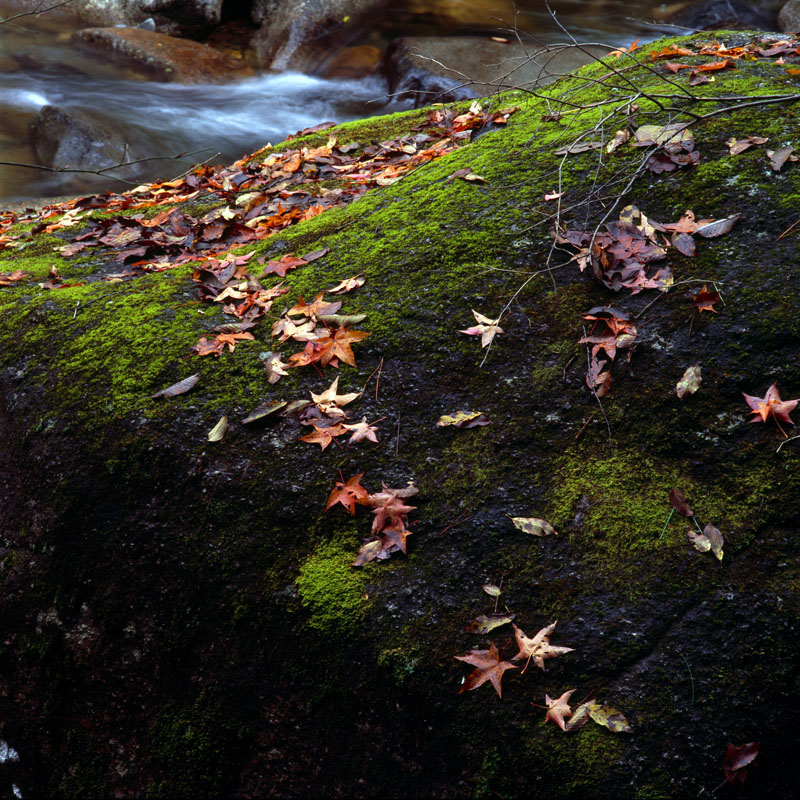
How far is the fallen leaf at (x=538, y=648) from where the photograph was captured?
1.87 m

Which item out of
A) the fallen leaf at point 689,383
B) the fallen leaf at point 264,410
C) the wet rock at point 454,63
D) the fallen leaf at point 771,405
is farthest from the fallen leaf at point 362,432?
the wet rock at point 454,63

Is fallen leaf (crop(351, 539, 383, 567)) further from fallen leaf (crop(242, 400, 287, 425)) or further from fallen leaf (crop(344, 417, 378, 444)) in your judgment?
fallen leaf (crop(242, 400, 287, 425))

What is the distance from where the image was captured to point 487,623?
194cm

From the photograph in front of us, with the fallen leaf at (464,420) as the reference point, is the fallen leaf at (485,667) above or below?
below

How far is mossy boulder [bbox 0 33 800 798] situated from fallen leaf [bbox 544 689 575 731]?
2cm

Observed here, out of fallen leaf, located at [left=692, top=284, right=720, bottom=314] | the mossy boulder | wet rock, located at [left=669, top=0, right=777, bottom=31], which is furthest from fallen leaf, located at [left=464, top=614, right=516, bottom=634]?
wet rock, located at [left=669, top=0, right=777, bottom=31]

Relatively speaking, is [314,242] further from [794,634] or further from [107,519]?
[794,634]

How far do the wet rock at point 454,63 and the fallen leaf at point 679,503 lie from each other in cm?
939

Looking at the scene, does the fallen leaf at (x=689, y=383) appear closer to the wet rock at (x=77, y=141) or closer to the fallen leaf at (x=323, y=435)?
the fallen leaf at (x=323, y=435)

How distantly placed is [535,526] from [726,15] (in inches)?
597

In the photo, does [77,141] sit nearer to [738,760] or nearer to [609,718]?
[609,718]

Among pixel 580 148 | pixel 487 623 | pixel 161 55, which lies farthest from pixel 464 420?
pixel 161 55

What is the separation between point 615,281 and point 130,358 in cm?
217

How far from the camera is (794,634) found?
5.96 feet
